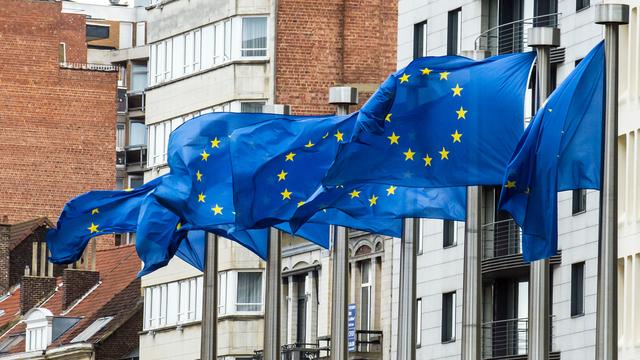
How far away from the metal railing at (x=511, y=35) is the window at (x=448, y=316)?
769 cm

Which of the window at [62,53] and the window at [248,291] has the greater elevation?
the window at [62,53]

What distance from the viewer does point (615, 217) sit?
147 feet

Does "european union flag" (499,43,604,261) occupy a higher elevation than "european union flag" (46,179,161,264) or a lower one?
lower

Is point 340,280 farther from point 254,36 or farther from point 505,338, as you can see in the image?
point 254,36

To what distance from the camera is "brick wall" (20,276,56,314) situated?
127 metres

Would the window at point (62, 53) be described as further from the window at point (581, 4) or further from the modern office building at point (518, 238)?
the window at point (581, 4)

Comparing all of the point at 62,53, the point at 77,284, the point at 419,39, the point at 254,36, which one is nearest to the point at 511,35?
the point at 419,39

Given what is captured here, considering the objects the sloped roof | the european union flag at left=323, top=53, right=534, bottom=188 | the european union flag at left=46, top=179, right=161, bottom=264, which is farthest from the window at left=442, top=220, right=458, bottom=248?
the sloped roof

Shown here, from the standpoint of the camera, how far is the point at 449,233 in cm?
8188

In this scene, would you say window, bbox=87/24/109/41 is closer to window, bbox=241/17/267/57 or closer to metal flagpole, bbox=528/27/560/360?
window, bbox=241/17/267/57

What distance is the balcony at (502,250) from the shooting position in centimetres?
7612

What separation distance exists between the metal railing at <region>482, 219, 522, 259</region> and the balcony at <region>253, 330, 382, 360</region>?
8951mm

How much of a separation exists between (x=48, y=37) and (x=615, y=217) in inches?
3847

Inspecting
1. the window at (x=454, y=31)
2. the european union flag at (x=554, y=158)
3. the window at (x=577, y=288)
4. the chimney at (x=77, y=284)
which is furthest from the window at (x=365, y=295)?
the european union flag at (x=554, y=158)
